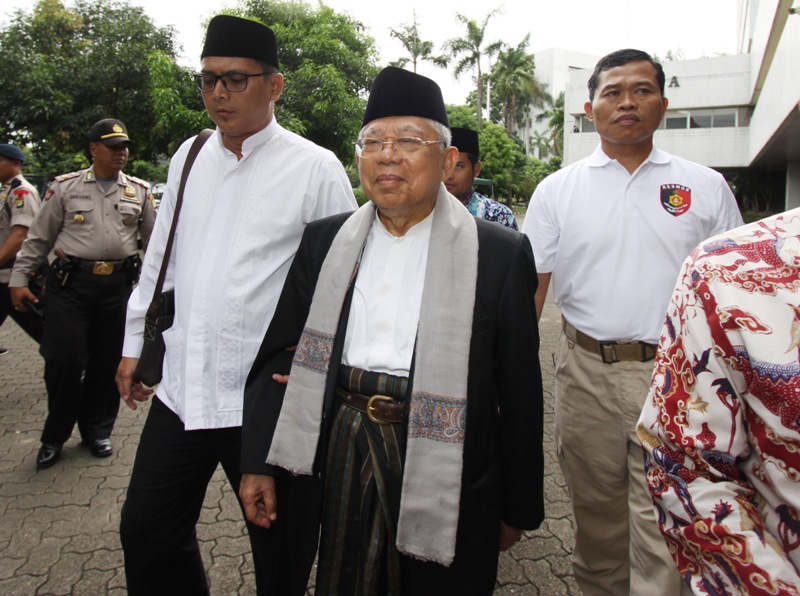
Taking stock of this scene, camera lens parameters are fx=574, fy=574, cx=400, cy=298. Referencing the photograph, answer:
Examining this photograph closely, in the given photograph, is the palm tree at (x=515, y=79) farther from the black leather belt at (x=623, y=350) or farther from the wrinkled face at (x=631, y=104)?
the black leather belt at (x=623, y=350)

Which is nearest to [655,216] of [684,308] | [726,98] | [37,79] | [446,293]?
[446,293]

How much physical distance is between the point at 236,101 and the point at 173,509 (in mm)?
1508

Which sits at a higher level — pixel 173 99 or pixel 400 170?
pixel 173 99

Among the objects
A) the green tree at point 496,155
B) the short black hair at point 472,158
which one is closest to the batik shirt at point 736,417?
the short black hair at point 472,158

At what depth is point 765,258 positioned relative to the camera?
1.05m

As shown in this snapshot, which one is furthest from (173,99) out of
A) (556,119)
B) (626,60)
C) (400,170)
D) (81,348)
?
(556,119)

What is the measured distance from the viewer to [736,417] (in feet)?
3.43

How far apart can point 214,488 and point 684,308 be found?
3.39 meters

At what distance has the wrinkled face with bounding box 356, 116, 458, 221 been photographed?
1.81 m

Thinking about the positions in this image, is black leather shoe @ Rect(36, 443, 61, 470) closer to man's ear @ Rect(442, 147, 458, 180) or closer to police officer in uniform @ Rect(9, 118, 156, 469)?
police officer in uniform @ Rect(9, 118, 156, 469)

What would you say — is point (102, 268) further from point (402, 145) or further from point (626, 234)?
point (626, 234)

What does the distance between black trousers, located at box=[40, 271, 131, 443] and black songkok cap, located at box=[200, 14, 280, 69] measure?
7.64 ft

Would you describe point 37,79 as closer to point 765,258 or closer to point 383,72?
point 383,72

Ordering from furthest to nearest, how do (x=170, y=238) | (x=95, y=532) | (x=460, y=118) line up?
(x=460, y=118)
(x=95, y=532)
(x=170, y=238)
